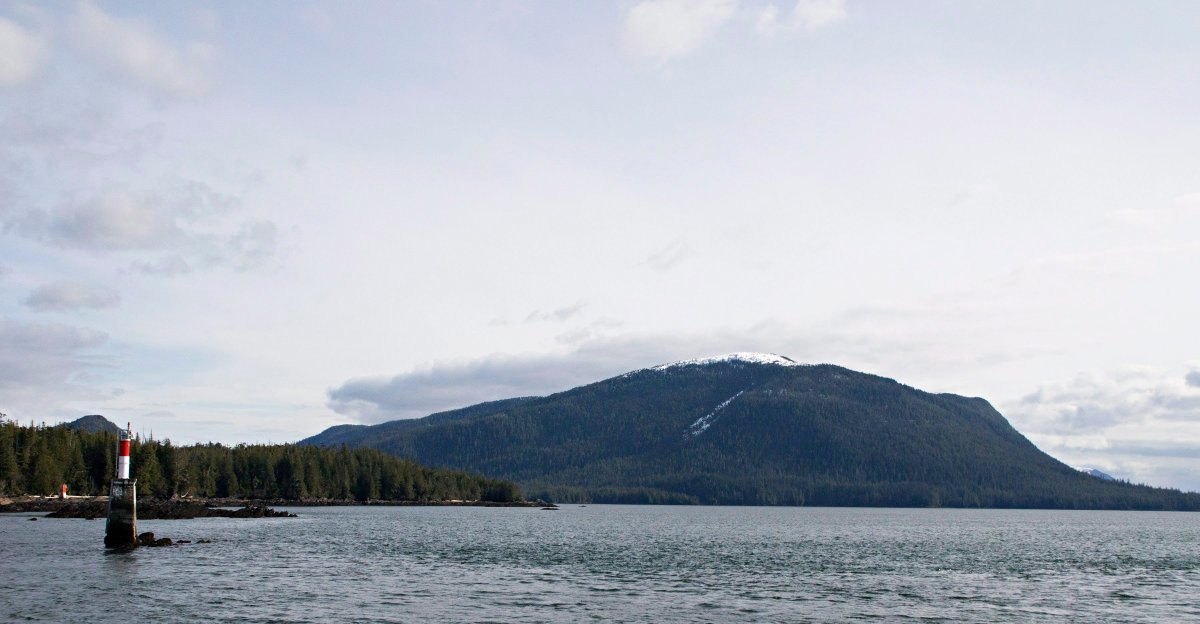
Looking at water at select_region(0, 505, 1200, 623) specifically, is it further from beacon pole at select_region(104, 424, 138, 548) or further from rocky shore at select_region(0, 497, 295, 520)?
rocky shore at select_region(0, 497, 295, 520)

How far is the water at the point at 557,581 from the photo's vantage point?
5675 centimetres

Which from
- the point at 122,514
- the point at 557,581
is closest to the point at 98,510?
the point at 122,514

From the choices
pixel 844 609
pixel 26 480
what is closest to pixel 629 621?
pixel 844 609

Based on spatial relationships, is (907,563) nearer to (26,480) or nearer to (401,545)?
(401,545)

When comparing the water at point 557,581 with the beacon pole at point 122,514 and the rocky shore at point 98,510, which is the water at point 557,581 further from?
the rocky shore at point 98,510

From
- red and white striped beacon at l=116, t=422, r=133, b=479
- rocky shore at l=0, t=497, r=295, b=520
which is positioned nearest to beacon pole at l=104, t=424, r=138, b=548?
red and white striped beacon at l=116, t=422, r=133, b=479

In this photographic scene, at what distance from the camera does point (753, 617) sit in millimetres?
56125

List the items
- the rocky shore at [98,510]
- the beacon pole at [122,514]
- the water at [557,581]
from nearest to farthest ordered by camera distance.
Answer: the water at [557,581] → the beacon pole at [122,514] → the rocky shore at [98,510]

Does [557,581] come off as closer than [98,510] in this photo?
Yes

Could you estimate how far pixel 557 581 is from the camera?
73.4m

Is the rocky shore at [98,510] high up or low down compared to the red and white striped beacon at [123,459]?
down

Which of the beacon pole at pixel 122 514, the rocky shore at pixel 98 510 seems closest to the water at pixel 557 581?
the beacon pole at pixel 122 514

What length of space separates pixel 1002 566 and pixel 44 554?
285 feet

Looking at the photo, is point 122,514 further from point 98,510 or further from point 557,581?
point 98,510
